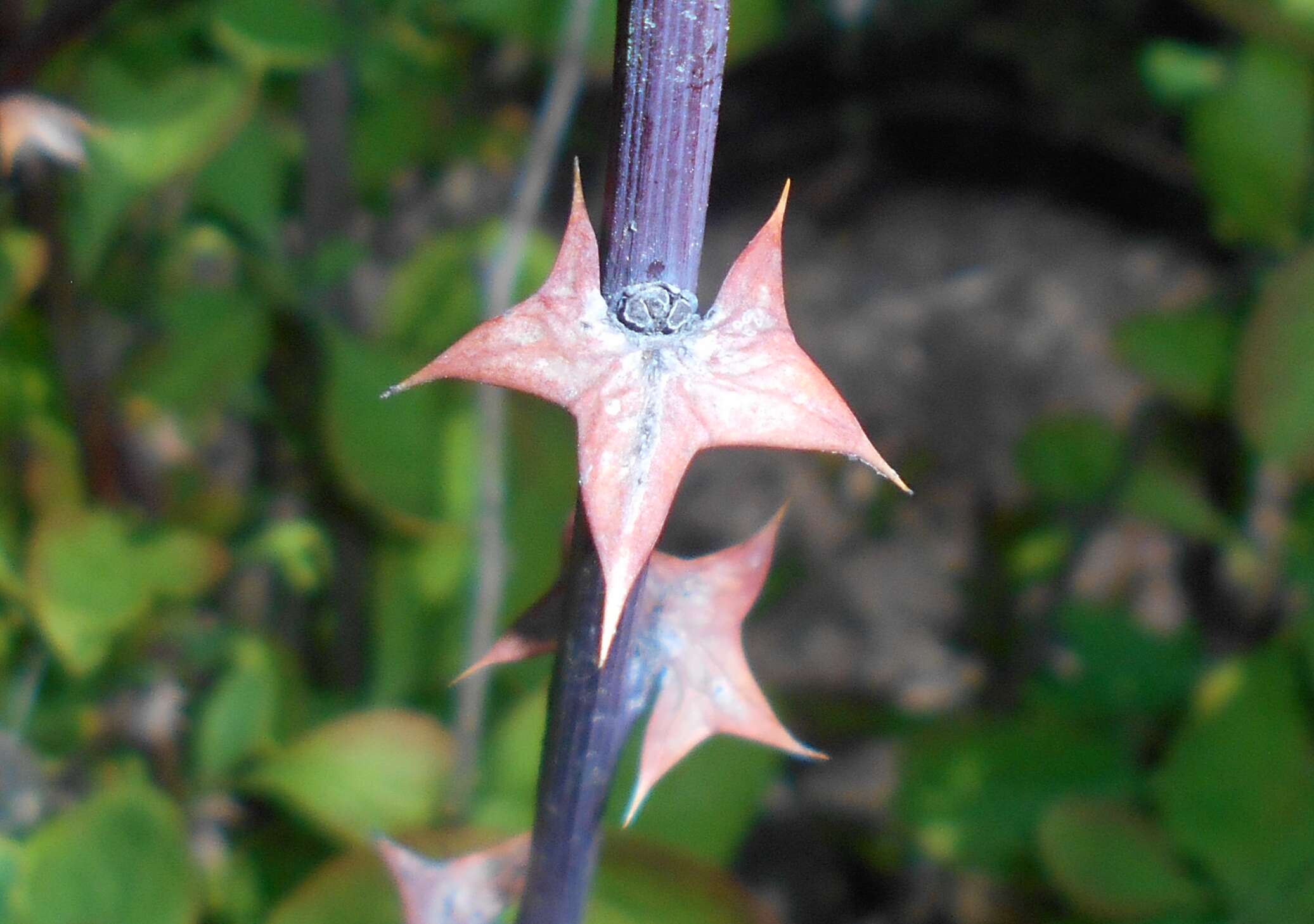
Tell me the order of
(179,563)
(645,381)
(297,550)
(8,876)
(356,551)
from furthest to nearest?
(356,551) → (297,550) → (179,563) → (8,876) → (645,381)

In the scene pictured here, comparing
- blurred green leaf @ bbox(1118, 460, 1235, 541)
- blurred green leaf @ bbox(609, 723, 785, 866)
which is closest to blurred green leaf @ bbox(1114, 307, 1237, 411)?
blurred green leaf @ bbox(1118, 460, 1235, 541)

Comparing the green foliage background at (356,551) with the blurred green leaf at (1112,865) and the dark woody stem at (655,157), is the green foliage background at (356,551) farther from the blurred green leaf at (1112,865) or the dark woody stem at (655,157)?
the dark woody stem at (655,157)

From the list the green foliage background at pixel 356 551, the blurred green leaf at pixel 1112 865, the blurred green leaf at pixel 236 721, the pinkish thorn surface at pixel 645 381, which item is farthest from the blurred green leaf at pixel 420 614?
the pinkish thorn surface at pixel 645 381

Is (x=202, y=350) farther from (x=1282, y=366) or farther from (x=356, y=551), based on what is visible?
(x=1282, y=366)

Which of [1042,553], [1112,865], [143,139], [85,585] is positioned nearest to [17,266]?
[143,139]

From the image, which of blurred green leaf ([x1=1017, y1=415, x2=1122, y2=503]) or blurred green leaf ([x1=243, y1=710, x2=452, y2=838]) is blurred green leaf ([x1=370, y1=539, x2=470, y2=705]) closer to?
blurred green leaf ([x1=243, y1=710, x2=452, y2=838])
